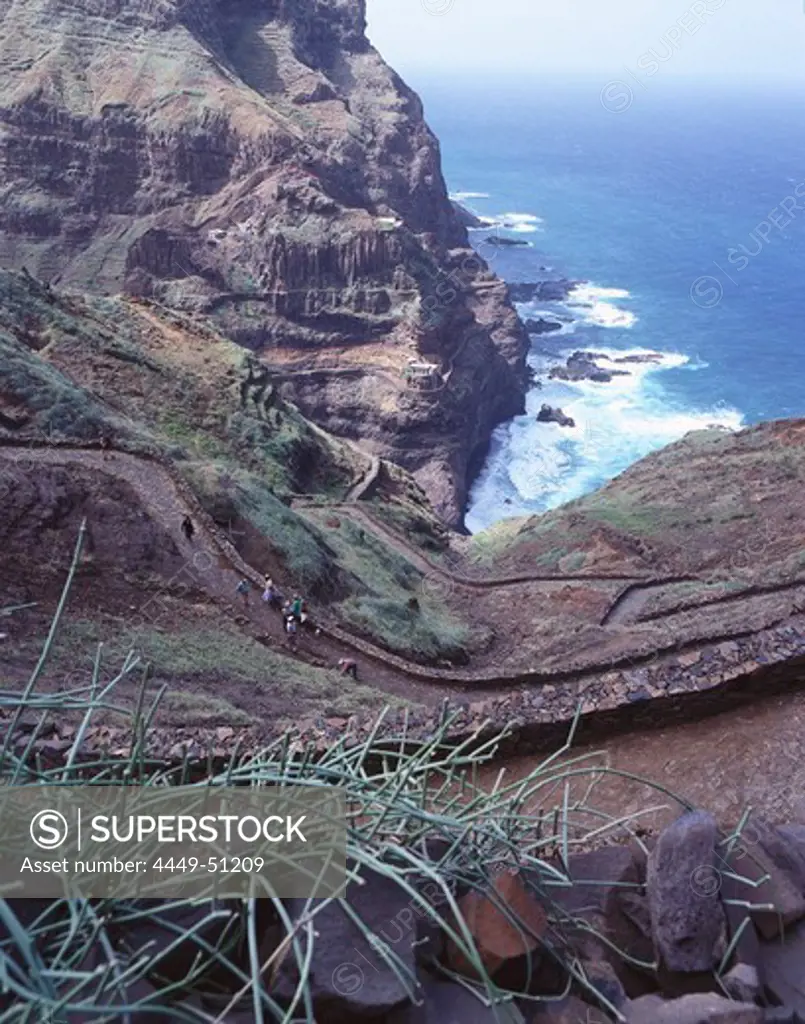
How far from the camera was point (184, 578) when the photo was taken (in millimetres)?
17719

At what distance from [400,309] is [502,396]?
1209 cm

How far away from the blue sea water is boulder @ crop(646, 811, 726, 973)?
57334 mm

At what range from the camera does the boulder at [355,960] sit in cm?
324

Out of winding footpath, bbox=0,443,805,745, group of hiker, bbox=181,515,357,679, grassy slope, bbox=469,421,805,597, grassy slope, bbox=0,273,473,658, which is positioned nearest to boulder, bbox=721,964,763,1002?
winding footpath, bbox=0,443,805,745

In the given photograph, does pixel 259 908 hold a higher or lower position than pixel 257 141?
higher

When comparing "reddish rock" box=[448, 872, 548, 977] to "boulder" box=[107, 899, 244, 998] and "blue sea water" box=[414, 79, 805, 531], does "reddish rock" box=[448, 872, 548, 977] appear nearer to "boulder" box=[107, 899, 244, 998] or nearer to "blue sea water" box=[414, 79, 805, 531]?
"boulder" box=[107, 899, 244, 998]

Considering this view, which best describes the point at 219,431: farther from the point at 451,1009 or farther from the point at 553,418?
the point at 553,418

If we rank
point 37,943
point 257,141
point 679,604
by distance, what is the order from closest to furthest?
point 37,943 < point 679,604 < point 257,141

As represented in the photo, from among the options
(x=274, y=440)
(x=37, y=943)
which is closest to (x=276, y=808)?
(x=37, y=943)

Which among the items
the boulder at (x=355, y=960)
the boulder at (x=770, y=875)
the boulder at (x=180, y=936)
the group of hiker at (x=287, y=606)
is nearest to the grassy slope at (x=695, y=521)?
the group of hiker at (x=287, y=606)

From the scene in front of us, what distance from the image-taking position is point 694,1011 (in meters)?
3.67

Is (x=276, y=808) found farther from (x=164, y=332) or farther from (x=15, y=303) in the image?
(x=164, y=332)

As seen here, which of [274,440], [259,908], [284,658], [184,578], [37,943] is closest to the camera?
[37,943]

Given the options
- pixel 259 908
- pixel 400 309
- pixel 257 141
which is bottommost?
pixel 400 309
